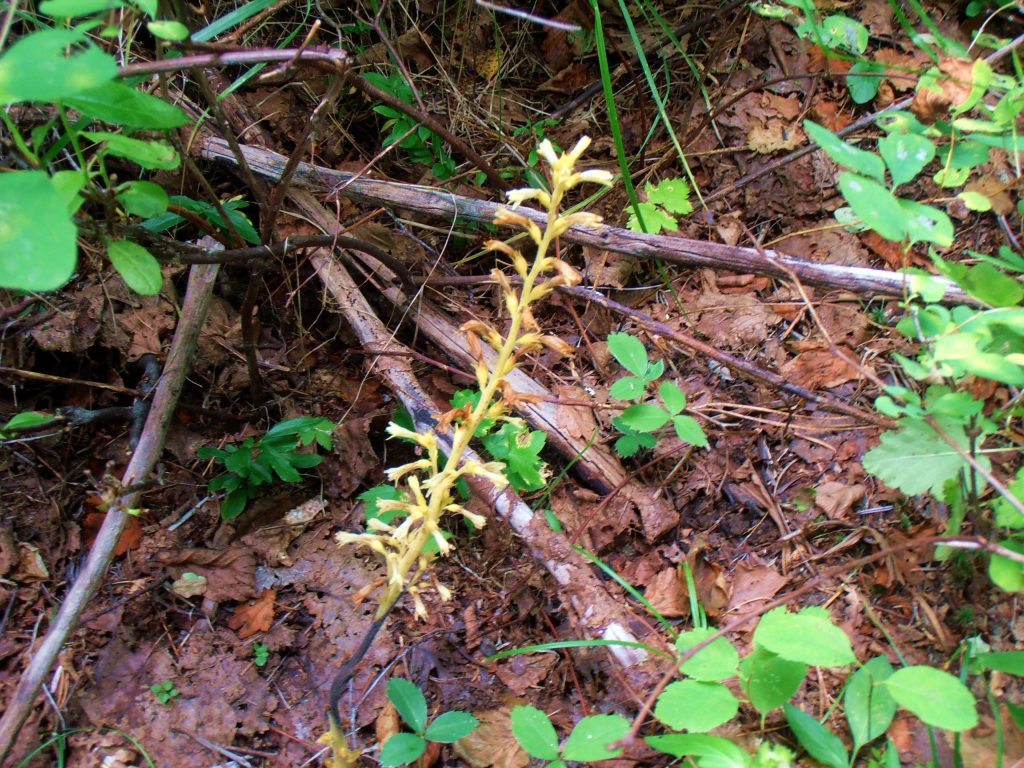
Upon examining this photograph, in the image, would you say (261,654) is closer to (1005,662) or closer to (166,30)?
(166,30)

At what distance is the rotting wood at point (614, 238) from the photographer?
2.06m

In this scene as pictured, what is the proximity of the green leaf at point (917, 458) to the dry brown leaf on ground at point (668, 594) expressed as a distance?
2.15 feet

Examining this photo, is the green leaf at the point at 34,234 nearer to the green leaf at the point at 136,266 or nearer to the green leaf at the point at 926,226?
the green leaf at the point at 136,266

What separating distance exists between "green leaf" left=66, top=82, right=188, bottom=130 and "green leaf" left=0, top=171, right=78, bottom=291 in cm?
25

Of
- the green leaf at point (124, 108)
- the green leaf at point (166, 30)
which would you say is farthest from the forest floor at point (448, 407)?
the green leaf at point (166, 30)

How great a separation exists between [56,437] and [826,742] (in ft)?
7.76

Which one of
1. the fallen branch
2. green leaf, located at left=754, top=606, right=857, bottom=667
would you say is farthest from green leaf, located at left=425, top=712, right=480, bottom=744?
the fallen branch

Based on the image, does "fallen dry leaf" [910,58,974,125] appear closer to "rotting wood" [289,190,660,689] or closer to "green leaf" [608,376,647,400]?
"green leaf" [608,376,647,400]

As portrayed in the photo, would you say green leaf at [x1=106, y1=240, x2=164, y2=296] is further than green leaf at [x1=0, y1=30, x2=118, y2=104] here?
Yes

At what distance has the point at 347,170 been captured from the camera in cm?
267

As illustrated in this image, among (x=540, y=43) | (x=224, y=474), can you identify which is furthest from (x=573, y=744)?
(x=540, y=43)

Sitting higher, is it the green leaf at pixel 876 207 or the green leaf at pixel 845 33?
the green leaf at pixel 845 33

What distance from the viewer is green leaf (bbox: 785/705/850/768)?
1.54 metres

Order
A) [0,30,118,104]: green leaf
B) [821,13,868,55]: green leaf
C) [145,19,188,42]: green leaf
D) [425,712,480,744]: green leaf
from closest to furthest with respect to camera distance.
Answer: [0,30,118,104]: green leaf, [145,19,188,42]: green leaf, [425,712,480,744]: green leaf, [821,13,868,55]: green leaf
